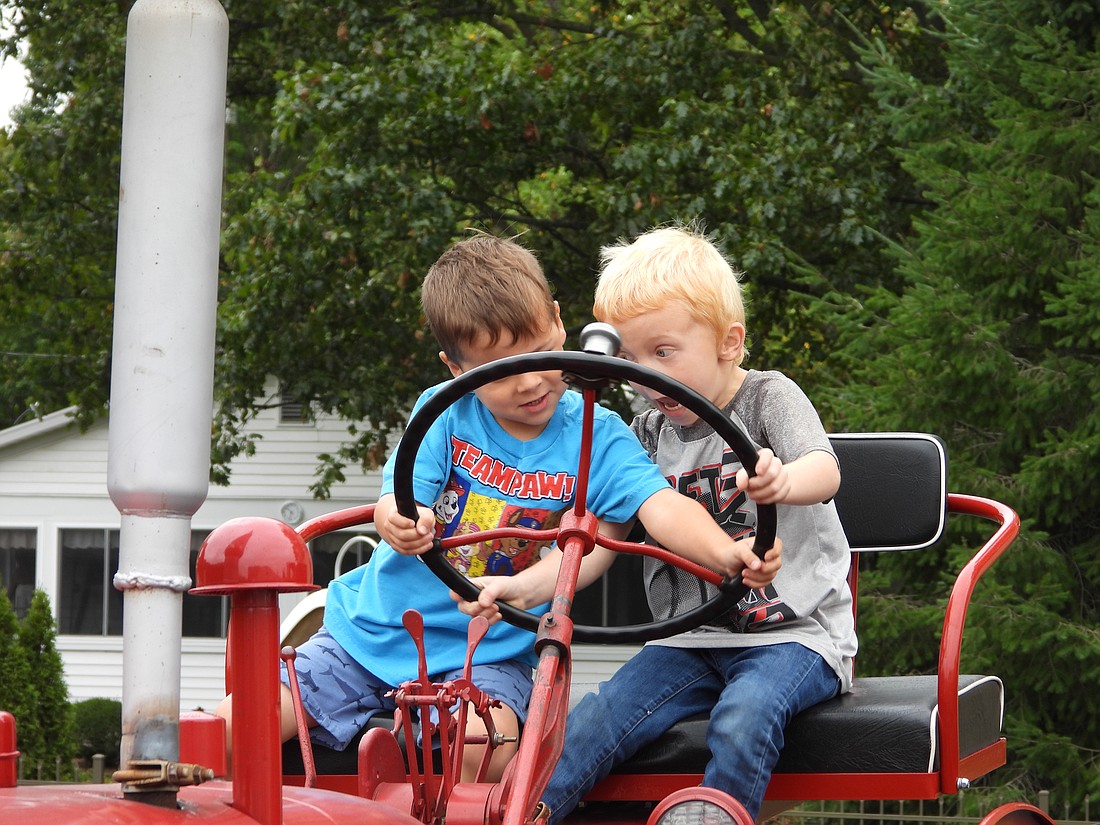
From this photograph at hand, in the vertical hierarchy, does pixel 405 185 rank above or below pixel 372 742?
above

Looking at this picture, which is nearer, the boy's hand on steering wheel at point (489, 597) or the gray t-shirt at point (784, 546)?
the boy's hand on steering wheel at point (489, 597)

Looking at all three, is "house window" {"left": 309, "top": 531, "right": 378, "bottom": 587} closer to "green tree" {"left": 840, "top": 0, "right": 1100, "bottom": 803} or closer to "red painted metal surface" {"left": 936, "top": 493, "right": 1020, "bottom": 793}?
"green tree" {"left": 840, "top": 0, "right": 1100, "bottom": 803}

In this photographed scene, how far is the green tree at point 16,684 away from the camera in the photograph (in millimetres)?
11039

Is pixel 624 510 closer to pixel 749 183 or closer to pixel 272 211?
pixel 749 183

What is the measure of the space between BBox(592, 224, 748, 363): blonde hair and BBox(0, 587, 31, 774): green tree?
33.2 feet

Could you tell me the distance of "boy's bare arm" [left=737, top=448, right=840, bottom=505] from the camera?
1.79 metres

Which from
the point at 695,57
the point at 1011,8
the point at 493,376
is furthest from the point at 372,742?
the point at 695,57

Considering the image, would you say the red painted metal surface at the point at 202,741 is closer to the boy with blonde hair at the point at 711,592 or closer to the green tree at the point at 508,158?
the boy with blonde hair at the point at 711,592

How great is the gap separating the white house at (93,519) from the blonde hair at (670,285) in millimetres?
12735

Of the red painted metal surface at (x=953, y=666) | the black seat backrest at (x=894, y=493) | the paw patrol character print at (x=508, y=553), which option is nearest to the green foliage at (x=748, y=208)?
the black seat backrest at (x=894, y=493)

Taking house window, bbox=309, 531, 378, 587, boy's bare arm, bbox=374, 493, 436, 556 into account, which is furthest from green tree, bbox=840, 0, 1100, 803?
house window, bbox=309, 531, 378, 587

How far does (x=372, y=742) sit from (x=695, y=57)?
7848mm

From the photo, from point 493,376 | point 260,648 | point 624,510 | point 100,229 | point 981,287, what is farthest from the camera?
point 100,229

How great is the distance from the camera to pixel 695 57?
9023mm
